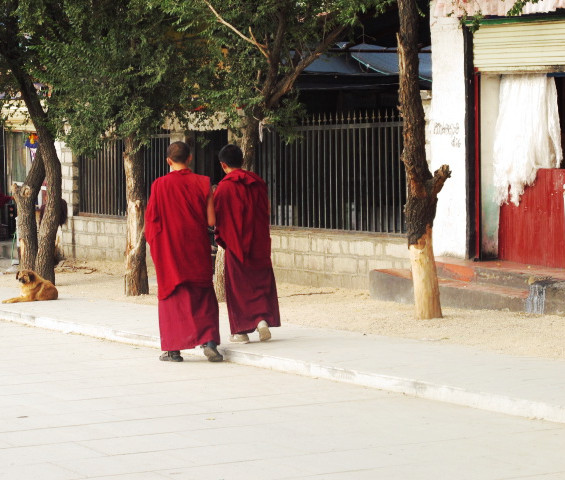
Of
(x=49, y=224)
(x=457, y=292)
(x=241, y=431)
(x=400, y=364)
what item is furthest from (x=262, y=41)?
(x=241, y=431)

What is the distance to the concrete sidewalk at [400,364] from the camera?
8328 millimetres

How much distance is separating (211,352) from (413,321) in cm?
264

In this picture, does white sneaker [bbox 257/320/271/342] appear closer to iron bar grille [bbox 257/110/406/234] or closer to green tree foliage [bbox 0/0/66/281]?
iron bar grille [bbox 257/110/406/234]

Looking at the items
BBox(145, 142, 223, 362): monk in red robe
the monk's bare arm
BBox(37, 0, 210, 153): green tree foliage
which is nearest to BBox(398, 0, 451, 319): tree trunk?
the monk's bare arm

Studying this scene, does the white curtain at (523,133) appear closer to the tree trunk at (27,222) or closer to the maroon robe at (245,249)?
the maroon robe at (245,249)

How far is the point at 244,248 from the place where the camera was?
1118 cm

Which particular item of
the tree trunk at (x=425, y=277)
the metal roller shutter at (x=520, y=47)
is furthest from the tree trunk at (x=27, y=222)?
the tree trunk at (x=425, y=277)

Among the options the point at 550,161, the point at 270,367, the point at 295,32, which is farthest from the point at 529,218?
the point at 270,367

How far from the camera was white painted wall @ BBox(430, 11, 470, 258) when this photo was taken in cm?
1516

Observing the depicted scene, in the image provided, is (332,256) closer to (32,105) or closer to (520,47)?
(520,47)

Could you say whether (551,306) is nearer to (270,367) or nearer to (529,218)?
(529,218)

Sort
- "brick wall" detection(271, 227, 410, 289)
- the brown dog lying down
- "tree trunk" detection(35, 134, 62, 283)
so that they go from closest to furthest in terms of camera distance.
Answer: the brown dog lying down
"brick wall" detection(271, 227, 410, 289)
"tree trunk" detection(35, 134, 62, 283)

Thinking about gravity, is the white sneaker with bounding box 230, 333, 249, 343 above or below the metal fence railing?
below

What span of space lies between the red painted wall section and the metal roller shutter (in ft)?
4.22
